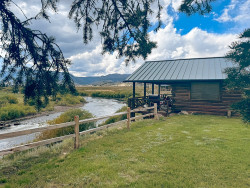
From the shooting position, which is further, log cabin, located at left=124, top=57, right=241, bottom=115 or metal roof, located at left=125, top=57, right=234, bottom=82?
metal roof, located at left=125, top=57, right=234, bottom=82

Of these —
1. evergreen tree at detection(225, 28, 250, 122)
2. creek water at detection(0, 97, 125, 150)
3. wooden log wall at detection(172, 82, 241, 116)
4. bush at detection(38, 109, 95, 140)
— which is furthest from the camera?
wooden log wall at detection(172, 82, 241, 116)

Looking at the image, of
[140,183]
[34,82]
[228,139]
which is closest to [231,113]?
[228,139]

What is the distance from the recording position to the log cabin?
47.6ft

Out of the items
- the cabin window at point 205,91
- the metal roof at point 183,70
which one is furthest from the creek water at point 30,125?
the cabin window at point 205,91

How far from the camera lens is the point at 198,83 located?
15336 millimetres

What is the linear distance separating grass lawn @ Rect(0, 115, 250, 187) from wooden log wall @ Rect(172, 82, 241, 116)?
306 inches

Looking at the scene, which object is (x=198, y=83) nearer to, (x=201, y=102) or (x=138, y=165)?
(x=201, y=102)

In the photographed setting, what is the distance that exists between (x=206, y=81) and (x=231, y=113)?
3.21m

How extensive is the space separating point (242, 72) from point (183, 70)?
43.7 ft

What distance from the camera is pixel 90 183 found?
4.01m

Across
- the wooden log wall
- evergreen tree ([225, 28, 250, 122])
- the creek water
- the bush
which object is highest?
evergreen tree ([225, 28, 250, 122])

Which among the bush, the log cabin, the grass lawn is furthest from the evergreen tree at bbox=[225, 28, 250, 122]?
the log cabin

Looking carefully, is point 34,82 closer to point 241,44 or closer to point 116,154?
point 116,154

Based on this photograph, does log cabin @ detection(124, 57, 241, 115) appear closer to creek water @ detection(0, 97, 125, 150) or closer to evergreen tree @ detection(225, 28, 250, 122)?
creek water @ detection(0, 97, 125, 150)
